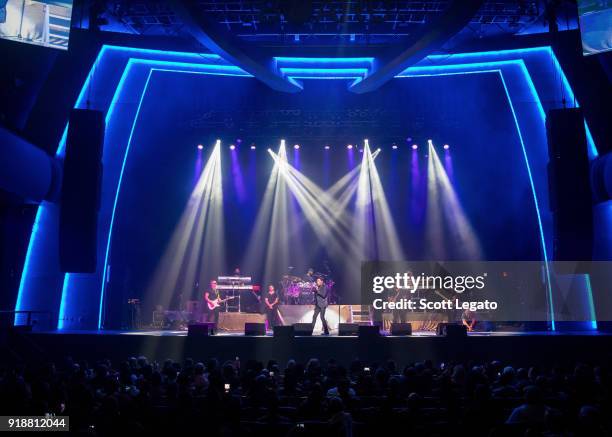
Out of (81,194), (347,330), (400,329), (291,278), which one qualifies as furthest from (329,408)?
(291,278)

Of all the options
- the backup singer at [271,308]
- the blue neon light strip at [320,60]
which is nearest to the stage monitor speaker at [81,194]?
the blue neon light strip at [320,60]

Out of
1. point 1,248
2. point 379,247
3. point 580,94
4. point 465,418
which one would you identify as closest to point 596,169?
point 580,94

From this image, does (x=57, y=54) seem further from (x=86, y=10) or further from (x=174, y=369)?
(x=174, y=369)

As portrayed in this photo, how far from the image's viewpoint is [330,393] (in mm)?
5484

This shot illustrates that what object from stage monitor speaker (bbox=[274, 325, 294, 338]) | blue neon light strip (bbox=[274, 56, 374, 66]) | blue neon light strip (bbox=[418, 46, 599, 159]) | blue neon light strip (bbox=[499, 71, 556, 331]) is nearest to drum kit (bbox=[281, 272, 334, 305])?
stage monitor speaker (bbox=[274, 325, 294, 338])

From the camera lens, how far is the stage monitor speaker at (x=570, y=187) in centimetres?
984

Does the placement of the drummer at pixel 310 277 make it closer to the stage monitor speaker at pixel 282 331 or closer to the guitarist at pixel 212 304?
the guitarist at pixel 212 304

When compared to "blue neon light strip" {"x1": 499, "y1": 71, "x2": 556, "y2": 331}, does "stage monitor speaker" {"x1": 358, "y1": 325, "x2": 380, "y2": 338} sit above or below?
below

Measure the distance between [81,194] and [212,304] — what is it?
18.9 feet

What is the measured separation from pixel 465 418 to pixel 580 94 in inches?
423

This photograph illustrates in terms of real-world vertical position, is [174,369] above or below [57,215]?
below

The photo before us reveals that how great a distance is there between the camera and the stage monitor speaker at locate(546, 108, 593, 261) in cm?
984
